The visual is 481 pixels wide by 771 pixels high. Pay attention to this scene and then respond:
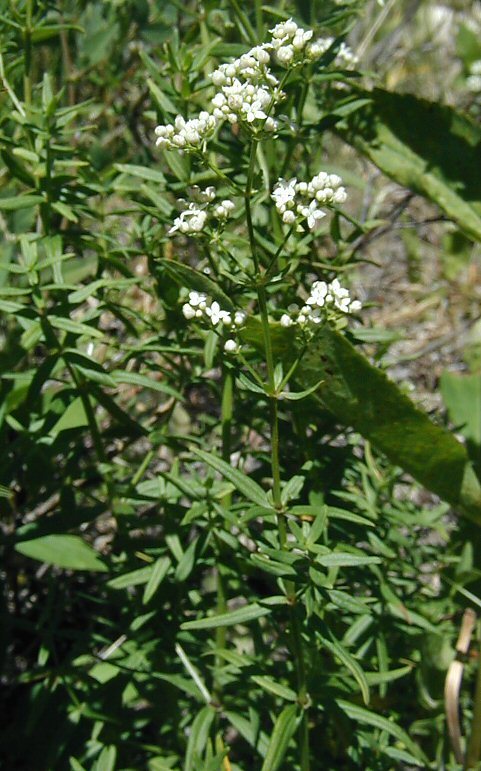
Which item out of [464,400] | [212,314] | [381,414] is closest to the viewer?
[212,314]

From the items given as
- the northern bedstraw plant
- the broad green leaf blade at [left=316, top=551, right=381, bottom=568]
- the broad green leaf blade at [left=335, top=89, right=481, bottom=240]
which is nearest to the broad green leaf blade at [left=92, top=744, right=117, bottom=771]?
the northern bedstraw plant

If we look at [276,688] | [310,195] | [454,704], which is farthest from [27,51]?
[454,704]

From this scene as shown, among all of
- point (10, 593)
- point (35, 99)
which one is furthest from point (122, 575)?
point (35, 99)

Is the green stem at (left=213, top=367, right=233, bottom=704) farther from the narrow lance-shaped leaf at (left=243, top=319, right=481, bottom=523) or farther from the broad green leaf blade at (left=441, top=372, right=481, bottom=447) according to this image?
the broad green leaf blade at (left=441, top=372, right=481, bottom=447)

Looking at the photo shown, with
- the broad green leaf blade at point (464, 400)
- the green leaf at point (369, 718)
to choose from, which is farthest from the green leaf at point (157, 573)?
the broad green leaf blade at point (464, 400)

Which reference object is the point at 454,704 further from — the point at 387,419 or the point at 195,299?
the point at 195,299

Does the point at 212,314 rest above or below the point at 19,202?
below
